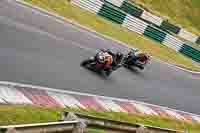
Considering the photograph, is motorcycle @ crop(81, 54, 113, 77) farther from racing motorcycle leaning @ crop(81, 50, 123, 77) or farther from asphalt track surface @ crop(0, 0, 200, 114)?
asphalt track surface @ crop(0, 0, 200, 114)

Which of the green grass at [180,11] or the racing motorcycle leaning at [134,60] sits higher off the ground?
the green grass at [180,11]

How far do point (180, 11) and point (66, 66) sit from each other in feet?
83.1

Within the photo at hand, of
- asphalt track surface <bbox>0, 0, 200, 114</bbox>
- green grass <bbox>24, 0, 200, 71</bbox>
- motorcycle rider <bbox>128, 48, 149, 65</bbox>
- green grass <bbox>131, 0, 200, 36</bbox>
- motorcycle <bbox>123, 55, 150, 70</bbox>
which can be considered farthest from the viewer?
green grass <bbox>131, 0, 200, 36</bbox>

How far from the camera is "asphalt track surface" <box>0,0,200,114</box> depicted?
52.2ft

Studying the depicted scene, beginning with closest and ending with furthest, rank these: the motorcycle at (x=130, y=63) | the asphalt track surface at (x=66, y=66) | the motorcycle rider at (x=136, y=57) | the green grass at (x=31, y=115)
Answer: the green grass at (x=31, y=115) → the asphalt track surface at (x=66, y=66) → the motorcycle at (x=130, y=63) → the motorcycle rider at (x=136, y=57)

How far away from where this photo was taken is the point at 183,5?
42.5 meters

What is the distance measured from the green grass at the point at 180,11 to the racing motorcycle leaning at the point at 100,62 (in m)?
19.1

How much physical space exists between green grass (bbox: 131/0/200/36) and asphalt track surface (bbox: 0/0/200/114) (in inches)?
513

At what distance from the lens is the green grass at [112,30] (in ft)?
87.6

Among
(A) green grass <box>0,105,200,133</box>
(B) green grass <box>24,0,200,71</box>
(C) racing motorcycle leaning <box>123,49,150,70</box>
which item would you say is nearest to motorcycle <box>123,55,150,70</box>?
(C) racing motorcycle leaning <box>123,49,150,70</box>

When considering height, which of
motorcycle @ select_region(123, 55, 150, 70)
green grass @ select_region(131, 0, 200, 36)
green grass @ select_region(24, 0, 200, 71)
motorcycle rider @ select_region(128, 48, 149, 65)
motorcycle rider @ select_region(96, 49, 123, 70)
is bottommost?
motorcycle rider @ select_region(96, 49, 123, 70)

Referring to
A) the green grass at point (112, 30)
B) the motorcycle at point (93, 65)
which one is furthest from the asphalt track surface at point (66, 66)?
the green grass at point (112, 30)

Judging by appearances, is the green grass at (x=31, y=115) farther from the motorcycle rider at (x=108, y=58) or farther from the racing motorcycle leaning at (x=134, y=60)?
the racing motorcycle leaning at (x=134, y=60)

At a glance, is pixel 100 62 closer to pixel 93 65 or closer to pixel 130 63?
pixel 93 65
